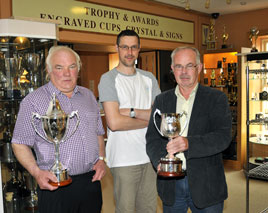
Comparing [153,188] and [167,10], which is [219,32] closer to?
[167,10]

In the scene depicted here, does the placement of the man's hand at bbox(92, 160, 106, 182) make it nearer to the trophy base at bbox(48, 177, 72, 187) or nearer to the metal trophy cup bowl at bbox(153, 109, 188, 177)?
the trophy base at bbox(48, 177, 72, 187)

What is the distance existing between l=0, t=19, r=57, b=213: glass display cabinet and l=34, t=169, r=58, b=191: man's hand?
1.26 metres

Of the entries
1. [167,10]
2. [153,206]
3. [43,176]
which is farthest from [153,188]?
[167,10]

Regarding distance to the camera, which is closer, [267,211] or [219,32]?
[267,211]

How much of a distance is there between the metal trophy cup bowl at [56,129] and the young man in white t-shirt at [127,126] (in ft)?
1.84

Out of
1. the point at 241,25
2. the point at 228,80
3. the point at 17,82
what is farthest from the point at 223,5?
the point at 17,82

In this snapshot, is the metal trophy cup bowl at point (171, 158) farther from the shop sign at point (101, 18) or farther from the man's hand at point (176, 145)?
the shop sign at point (101, 18)

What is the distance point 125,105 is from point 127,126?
17cm

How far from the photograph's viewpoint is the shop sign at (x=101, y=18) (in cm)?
429

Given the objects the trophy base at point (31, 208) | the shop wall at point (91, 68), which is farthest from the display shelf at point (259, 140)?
the shop wall at point (91, 68)

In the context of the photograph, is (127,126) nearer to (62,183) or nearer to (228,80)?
(62,183)

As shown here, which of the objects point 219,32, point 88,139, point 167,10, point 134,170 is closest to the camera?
point 88,139

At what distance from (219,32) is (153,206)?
18.1 ft

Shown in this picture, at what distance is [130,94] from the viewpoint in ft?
8.20
